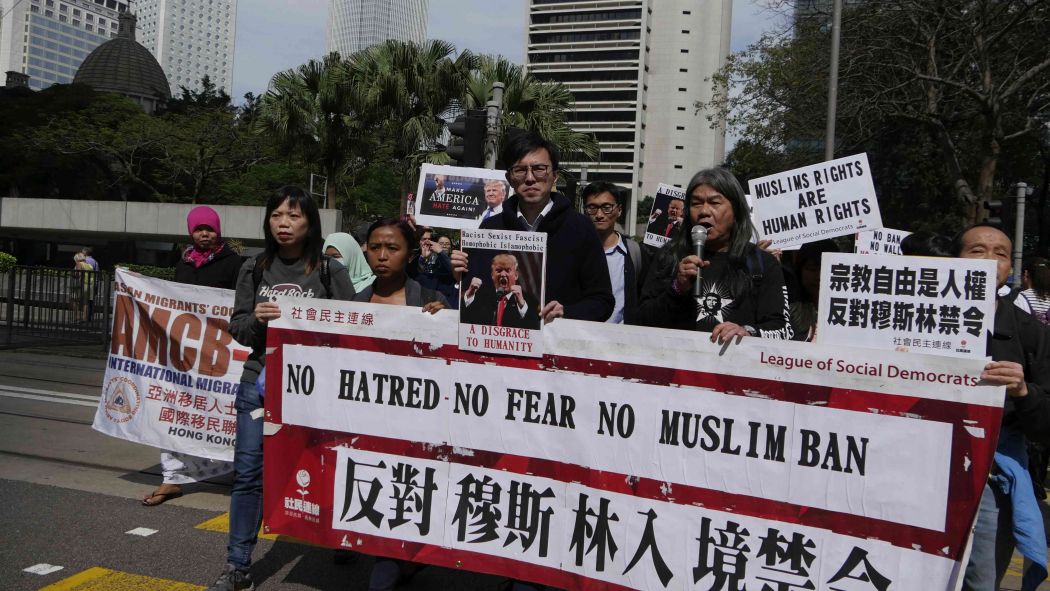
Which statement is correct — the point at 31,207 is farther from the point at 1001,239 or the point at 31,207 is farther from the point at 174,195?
the point at 1001,239

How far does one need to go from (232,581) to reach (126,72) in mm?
99569

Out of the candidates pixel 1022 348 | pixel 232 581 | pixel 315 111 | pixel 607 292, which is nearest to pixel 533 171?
pixel 607 292

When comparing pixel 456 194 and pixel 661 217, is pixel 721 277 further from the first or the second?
pixel 456 194

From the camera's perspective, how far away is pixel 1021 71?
1705 cm

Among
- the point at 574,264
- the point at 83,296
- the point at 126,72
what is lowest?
the point at 83,296

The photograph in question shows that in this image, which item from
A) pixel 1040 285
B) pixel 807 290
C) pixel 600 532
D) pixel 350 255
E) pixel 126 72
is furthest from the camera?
pixel 126 72

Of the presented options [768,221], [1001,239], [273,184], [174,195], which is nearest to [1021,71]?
[768,221]

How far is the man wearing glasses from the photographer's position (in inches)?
137

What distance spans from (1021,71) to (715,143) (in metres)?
96.6

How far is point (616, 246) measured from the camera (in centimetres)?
523

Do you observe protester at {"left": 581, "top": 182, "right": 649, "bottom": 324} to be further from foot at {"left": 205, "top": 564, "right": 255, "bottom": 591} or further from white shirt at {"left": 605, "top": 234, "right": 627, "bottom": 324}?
foot at {"left": 205, "top": 564, "right": 255, "bottom": 591}

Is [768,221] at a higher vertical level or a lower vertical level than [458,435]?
higher

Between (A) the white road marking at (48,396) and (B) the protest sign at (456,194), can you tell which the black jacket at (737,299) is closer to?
(B) the protest sign at (456,194)

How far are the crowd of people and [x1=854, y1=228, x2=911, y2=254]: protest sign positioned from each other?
1099 mm
